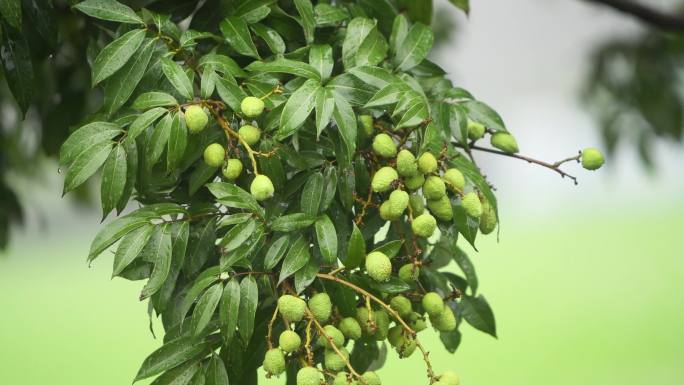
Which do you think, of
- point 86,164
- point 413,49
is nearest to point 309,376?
point 86,164

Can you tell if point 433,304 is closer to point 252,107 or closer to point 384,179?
point 384,179

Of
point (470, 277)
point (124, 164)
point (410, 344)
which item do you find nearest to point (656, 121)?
point (470, 277)

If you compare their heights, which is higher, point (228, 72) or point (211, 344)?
point (228, 72)

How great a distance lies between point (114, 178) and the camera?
0.73m

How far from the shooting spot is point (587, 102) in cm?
221

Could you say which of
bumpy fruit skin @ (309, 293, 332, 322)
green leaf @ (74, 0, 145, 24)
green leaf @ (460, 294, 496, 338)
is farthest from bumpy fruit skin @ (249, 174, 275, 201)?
green leaf @ (460, 294, 496, 338)

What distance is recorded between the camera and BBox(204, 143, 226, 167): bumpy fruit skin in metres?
0.72

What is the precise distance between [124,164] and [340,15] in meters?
0.30

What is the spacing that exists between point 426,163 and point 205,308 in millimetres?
231

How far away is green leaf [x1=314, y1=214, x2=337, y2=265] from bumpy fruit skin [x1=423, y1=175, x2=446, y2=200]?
3.6 inches

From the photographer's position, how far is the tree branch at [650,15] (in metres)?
1.58

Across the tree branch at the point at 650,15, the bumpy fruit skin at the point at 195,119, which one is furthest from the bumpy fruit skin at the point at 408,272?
the tree branch at the point at 650,15

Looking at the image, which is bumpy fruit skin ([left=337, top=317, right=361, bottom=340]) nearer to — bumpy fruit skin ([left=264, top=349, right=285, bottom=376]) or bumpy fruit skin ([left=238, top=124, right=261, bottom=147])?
bumpy fruit skin ([left=264, top=349, right=285, bottom=376])

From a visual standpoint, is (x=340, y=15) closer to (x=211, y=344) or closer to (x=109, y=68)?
(x=109, y=68)
